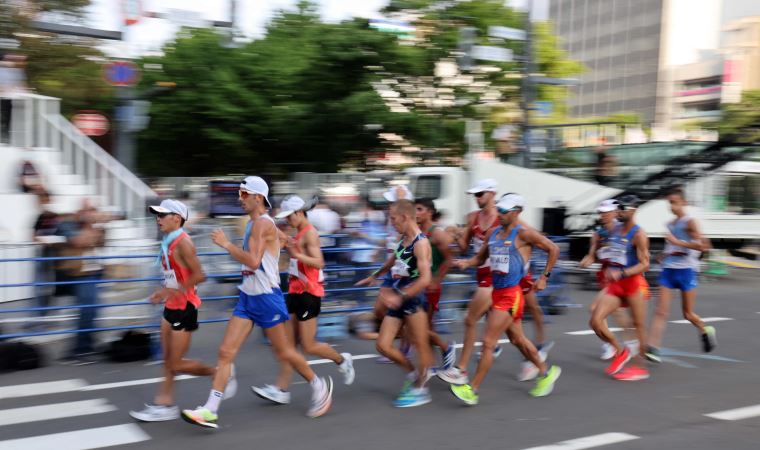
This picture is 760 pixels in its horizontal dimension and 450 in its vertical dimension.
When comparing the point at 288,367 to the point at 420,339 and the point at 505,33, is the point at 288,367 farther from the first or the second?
the point at 505,33

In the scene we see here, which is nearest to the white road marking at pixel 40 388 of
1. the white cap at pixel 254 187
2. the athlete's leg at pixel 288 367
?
the athlete's leg at pixel 288 367

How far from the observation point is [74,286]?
8109 mm

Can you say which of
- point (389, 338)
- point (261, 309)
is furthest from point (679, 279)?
point (261, 309)

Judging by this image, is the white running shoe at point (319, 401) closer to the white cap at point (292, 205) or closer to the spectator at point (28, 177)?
the white cap at point (292, 205)

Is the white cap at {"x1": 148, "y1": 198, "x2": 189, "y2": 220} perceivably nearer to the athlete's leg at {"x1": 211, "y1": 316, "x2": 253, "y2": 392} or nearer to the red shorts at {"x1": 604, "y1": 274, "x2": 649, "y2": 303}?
the athlete's leg at {"x1": 211, "y1": 316, "x2": 253, "y2": 392}

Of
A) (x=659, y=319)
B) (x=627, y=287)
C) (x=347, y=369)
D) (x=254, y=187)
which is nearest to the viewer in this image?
(x=254, y=187)

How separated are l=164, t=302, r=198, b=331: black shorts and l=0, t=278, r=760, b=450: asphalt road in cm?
69

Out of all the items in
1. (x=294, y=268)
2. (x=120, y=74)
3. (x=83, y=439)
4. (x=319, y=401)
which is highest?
(x=120, y=74)

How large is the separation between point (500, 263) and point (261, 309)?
77.9 inches

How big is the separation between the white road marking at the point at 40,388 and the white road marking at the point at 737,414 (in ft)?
17.0

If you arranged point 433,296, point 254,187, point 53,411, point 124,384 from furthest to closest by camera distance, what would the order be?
point 433,296
point 124,384
point 53,411
point 254,187

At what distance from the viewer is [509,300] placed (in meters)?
6.37

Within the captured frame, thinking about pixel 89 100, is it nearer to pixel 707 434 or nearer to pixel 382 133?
pixel 382 133

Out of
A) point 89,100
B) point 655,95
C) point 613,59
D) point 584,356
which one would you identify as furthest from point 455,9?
point 613,59
